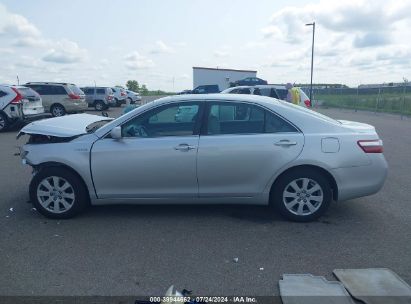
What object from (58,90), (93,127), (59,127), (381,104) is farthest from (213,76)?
(59,127)

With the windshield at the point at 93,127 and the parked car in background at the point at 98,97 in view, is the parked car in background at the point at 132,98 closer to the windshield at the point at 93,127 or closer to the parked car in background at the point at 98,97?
the parked car in background at the point at 98,97

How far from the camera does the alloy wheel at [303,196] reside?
4.82 metres

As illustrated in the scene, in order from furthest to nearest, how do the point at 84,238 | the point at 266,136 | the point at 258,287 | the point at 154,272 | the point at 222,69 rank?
the point at 222,69, the point at 266,136, the point at 84,238, the point at 154,272, the point at 258,287

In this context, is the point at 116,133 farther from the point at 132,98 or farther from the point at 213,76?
the point at 213,76

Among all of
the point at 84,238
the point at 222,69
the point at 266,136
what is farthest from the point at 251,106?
the point at 222,69

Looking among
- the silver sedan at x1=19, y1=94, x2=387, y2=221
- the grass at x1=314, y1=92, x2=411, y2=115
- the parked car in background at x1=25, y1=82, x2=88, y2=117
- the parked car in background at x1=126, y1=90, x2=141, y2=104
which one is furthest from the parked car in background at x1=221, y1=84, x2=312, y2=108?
the parked car in background at x1=126, y1=90, x2=141, y2=104

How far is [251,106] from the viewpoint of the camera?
496 centimetres

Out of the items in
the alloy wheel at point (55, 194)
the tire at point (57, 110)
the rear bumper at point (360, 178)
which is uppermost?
the tire at point (57, 110)

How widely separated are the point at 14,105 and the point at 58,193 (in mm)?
10761

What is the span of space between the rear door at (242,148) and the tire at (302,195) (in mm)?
203

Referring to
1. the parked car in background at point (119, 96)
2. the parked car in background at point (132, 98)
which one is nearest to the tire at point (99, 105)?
the parked car in background at point (119, 96)

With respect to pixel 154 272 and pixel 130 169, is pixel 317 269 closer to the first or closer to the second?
pixel 154 272

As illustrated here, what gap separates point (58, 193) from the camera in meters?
5.02

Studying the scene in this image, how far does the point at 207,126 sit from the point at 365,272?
2.36 m
